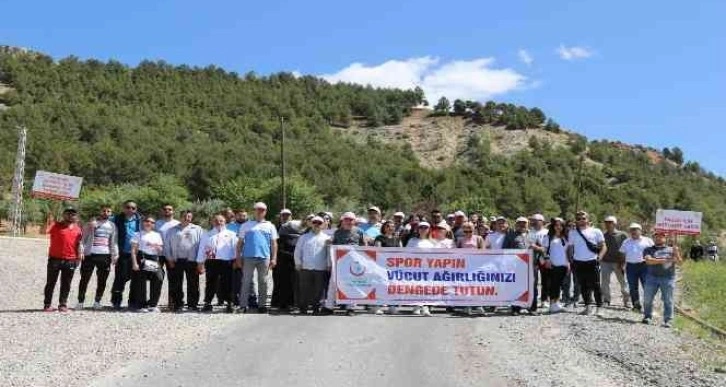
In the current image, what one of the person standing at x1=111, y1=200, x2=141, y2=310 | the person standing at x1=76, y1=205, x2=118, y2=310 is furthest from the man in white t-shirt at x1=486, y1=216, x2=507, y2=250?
the person standing at x1=76, y1=205, x2=118, y2=310

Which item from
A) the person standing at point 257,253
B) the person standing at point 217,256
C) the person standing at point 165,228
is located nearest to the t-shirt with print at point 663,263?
the person standing at point 257,253

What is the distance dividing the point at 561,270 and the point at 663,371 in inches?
190

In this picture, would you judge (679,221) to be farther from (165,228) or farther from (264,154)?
(264,154)

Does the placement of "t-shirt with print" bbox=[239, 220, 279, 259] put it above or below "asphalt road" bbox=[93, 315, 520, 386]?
above

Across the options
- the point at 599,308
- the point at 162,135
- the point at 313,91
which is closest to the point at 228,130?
the point at 162,135

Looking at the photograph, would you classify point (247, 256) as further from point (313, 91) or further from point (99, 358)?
point (313, 91)

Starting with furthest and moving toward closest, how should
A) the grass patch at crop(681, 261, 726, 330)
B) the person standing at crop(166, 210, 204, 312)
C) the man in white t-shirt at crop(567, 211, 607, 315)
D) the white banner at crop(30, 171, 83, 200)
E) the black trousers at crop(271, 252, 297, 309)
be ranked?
the white banner at crop(30, 171, 83, 200) → the grass patch at crop(681, 261, 726, 330) → the man in white t-shirt at crop(567, 211, 607, 315) → the black trousers at crop(271, 252, 297, 309) → the person standing at crop(166, 210, 204, 312)

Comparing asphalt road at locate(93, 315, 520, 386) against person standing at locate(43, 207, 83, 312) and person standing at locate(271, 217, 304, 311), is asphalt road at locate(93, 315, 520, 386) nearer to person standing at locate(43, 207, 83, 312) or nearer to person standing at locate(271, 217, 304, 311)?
person standing at locate(271, 217, 304, 311)

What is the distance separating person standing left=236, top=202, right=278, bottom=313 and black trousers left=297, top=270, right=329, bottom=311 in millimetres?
565

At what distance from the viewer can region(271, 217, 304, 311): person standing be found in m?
13.9

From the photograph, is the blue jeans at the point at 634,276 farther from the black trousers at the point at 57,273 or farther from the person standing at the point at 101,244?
the black trousers at the point at 57,273

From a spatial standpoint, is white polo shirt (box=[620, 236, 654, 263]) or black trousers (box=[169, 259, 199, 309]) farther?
white polo shirt (box=[620, 236, 654, 263])

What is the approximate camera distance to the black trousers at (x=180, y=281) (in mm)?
13633

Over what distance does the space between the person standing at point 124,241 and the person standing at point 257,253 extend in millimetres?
1828
